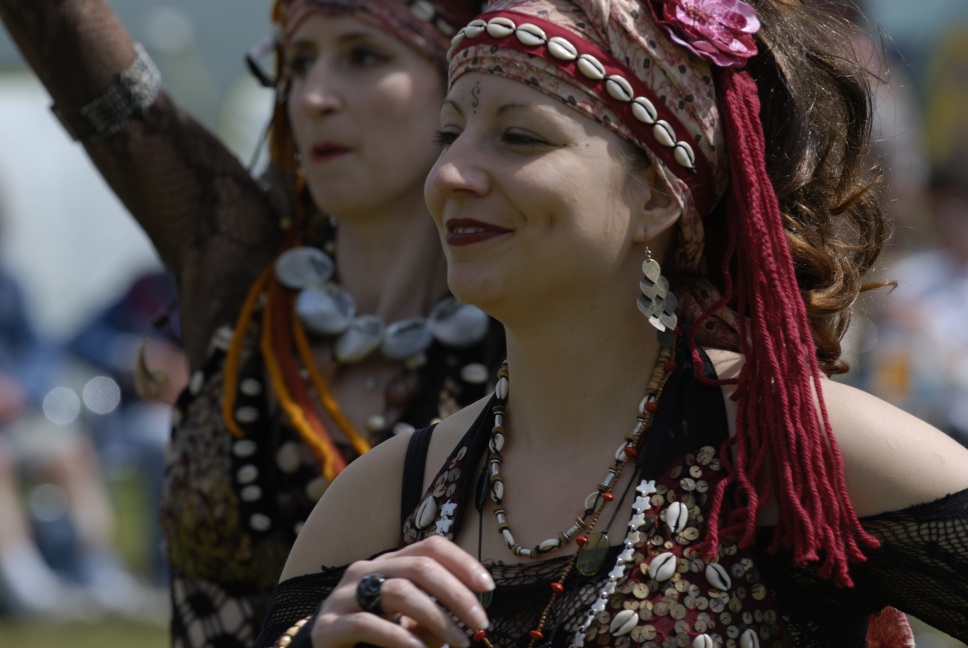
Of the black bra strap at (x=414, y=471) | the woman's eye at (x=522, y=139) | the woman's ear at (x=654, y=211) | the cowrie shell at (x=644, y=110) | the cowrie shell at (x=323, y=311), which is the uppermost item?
the woman's eye at (x=522, y=139)

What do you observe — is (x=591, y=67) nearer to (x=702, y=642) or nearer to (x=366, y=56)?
(x=702, y=642)

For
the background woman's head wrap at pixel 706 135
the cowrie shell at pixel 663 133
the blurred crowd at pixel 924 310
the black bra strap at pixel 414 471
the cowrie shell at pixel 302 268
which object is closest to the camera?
the background woman's head wrap at pixel 706 135

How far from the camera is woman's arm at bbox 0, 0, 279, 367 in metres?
3.45

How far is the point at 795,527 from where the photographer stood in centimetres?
220

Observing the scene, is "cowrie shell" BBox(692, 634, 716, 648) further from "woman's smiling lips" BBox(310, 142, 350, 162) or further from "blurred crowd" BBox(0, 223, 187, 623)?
"blurred crowd" BBox(0, 223, 187, 623)

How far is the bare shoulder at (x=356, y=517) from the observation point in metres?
2.53

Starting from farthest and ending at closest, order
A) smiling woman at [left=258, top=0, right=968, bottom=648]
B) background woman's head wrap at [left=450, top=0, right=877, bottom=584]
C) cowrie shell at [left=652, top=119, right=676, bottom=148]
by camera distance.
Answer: cowrie shell at [left=652, top=119, right=676, bottom=148] → background woman's head wrap at [left=450, top=0, right=877, bottom=584] → smiling woman at [left=258, top=0, right=968, bottom=648]

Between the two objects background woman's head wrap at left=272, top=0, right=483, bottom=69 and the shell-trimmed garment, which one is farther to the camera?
background woman's head wrap at left=272, top=0, right=483, bottom=69

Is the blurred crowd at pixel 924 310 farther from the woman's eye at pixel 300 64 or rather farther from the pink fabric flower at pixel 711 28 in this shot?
the pink fabric flower at pixel 711 28

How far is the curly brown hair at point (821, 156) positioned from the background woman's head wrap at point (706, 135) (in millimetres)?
73

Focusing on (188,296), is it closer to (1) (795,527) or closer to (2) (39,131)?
(1) (795,527)

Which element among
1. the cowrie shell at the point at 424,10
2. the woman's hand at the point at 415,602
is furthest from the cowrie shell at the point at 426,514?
the cowrie shell at the point at 424,10

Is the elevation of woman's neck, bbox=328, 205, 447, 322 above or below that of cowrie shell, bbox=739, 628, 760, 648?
below

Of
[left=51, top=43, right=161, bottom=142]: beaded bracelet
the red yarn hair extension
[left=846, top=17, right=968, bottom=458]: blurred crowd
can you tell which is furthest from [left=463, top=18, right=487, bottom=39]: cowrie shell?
[left=846, top=17, right=968, bottom=458]: blurred crowd
